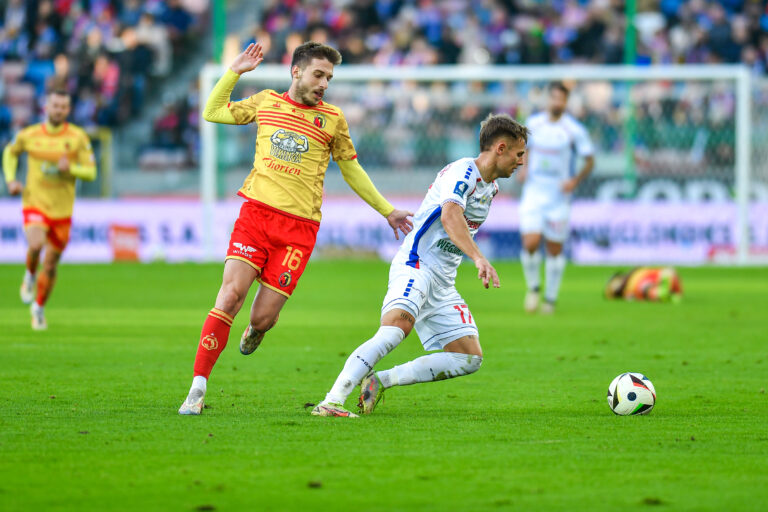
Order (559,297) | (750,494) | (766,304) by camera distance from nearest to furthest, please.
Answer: (750,494) < (766,304) < (559,297)

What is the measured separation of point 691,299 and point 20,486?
42.9 ft

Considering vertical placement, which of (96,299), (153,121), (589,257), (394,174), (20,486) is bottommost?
(20,486)

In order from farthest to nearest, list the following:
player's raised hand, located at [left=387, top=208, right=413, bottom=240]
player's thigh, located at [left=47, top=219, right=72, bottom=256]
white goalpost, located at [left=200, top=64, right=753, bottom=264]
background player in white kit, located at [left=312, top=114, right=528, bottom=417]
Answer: white goalpost, located at [left=200, top=64, right=753, bottom=264]
player's thigh, located at [left=47, top=219, right=72, bottom=256]
player's raised hand, located at [left=387, top=208, right=413, bottom=240]
background player in white kit, located at [left=312, top=114, right=528, bottom=417]

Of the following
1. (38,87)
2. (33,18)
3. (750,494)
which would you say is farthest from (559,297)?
(33,18)

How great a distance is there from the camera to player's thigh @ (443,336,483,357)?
24.0 ft

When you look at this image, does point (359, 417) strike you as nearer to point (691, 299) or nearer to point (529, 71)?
point (691, 299)

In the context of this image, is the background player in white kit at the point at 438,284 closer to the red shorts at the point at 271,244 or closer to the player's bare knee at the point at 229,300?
the red shorts at the point at 271,244

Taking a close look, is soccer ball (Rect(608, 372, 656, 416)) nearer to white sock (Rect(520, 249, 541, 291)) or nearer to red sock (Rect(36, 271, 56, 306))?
red sock (Rect(36, 271, 56, 306))

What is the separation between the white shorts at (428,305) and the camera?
23.1ft

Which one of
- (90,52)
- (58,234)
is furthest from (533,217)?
(90,52)

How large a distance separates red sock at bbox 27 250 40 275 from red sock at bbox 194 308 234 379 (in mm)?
6364

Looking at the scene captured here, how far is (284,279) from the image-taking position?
7.44 m

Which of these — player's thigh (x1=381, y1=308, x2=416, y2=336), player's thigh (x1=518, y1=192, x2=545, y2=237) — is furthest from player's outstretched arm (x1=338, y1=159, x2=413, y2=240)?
player's thigh (x1=518, y1=192, x2=545, y2=237)

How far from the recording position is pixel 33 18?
29922 mm
